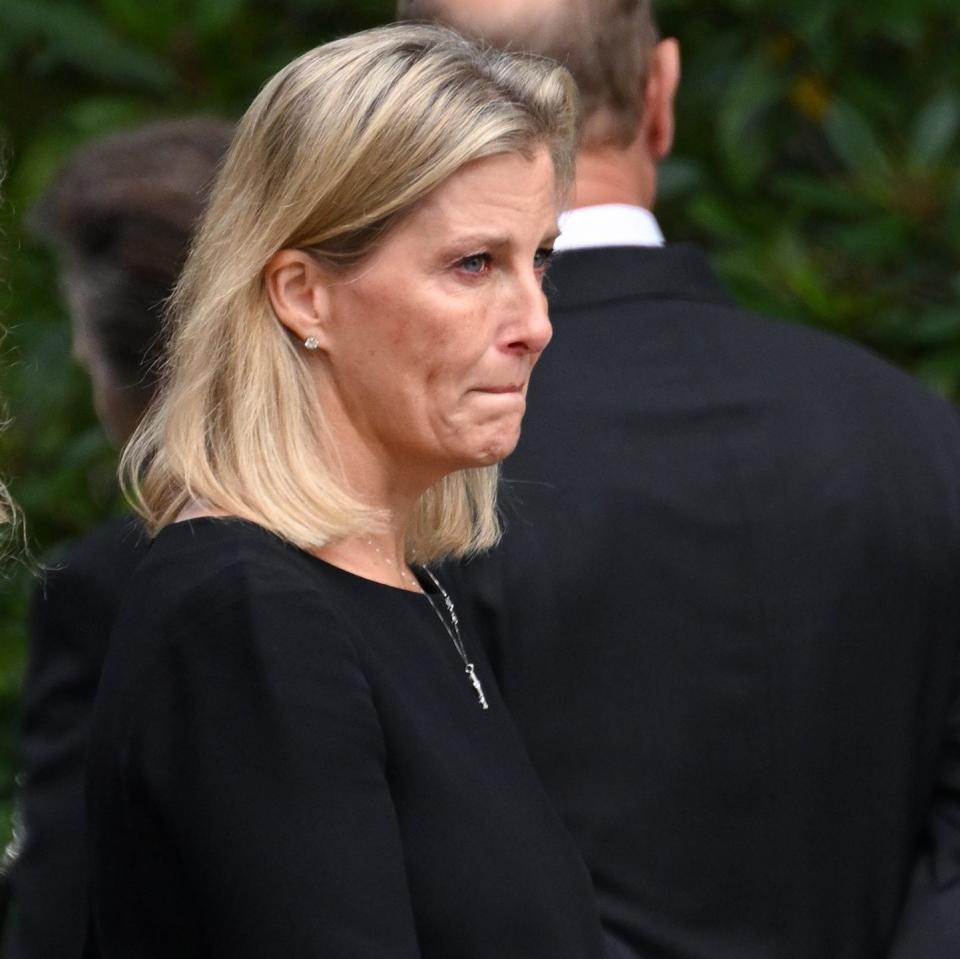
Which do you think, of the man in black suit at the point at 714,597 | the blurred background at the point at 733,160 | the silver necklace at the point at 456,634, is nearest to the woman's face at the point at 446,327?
the silver necklace at the point at 456,634

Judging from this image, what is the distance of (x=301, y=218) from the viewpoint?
5.17ft

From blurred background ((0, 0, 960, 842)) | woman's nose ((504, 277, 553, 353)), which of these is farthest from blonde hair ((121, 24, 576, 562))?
blurred background ((0, 0, 960, 842))

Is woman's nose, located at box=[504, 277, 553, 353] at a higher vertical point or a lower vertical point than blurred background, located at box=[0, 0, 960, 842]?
higher

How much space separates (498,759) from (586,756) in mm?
327

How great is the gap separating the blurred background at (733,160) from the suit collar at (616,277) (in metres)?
1.42

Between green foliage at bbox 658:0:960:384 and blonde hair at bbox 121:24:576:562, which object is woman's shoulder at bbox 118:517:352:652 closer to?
blonde hair at bbox 121:24:576:562

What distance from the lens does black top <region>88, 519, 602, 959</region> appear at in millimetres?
1384

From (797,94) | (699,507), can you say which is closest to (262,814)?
(699,507)

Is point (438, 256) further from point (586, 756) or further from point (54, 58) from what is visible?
point (54, 58)

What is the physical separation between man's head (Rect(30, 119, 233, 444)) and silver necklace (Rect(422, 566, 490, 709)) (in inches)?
25.6

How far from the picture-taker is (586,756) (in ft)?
6.30

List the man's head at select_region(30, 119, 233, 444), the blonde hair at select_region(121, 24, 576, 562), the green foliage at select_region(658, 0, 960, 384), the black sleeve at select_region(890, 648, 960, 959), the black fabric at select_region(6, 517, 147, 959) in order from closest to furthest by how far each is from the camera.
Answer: the blonde hair at select_region(121, 24, 576, 562) < the black sleeve at select_region(890, 648, 960, 959) < the black fabric at select_region(6, 517, 147, 959) < the man's head at select_region(30, 119, 233, 444) < the green foliage at select_region(658, 0, 960, 384)

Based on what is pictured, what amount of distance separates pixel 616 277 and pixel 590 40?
236 millimetres

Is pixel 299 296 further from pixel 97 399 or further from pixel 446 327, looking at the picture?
pixel 97 399
